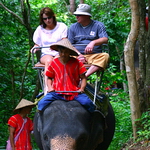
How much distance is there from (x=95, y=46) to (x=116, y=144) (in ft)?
9.60

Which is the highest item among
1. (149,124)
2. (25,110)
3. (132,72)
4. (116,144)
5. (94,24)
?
(94,24)

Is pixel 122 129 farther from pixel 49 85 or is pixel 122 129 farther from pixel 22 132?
pixel 49 85

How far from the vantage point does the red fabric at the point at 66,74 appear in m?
4.81

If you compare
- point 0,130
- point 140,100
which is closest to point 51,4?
A: point 0,130

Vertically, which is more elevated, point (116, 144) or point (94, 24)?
point (94, 24)

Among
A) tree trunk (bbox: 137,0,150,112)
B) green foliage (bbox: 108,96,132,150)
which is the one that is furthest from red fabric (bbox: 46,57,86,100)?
green foliage (bbox: 108,96,132,150)

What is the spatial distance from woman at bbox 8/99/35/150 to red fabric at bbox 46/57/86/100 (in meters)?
1.38

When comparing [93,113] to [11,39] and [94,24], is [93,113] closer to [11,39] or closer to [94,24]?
[94,24]

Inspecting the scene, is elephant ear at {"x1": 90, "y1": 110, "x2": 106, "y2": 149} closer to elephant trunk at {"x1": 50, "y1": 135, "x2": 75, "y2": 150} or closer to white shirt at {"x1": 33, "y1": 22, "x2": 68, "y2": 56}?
elephant trunk at {"x1": 50, "y1": 135, "x2": 75, "y2": 150}

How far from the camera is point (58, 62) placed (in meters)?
4.89

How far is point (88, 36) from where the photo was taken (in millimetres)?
6281

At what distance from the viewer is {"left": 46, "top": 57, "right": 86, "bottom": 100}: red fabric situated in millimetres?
4812

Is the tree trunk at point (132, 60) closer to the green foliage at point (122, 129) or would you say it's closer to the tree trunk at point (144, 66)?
the tree trunk at point (144, 66)

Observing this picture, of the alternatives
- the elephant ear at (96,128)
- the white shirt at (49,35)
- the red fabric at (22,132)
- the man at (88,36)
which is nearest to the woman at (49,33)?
the white shirt at (49,35)
